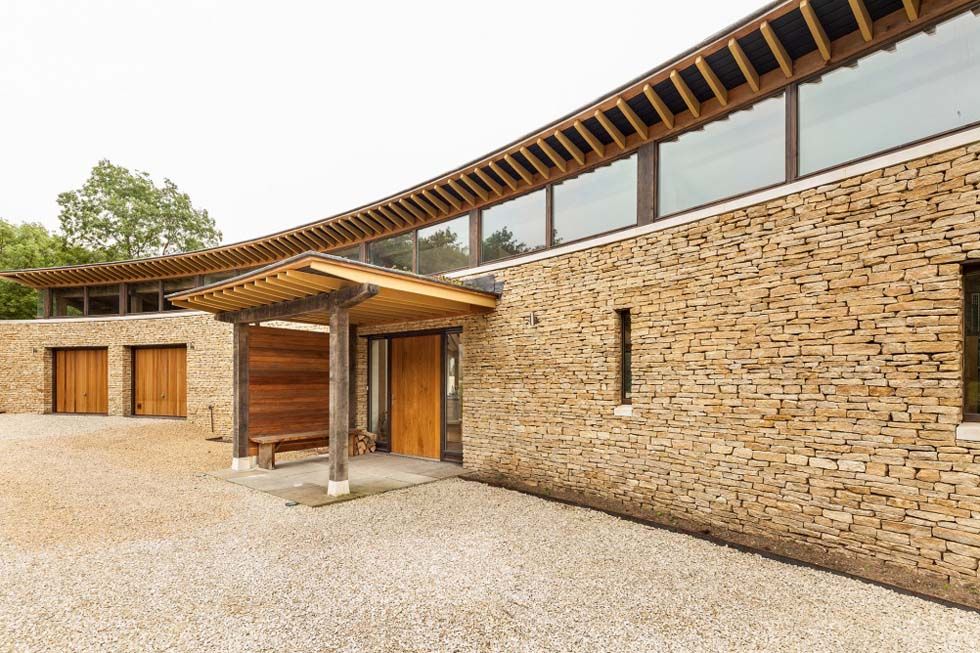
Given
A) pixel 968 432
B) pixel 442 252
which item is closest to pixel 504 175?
pixel 442 252

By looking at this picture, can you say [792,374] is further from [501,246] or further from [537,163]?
[501,246]

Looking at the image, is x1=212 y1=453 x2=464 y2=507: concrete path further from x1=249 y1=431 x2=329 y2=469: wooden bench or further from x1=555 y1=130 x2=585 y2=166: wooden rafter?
x1=555 y1=130 x2=585 y2=166: wooden rafter

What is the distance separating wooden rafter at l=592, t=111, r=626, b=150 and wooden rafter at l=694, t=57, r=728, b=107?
1223 mm

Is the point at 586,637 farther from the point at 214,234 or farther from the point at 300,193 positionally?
the point at 300,193

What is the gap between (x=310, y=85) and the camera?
1820 inches

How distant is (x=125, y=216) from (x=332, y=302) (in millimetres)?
25907

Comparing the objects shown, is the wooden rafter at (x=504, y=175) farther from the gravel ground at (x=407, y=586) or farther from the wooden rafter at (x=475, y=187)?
the gravel ground at (x=407, y=586)

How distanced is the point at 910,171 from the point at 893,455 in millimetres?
2471

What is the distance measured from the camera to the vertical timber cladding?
867 cm

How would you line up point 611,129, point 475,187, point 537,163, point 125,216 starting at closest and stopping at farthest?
1. point 611,129
2. point 537,163
3. point 475,187
4. point 125,216

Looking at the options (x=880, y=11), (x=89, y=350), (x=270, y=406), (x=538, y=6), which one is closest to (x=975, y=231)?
(x=880, y=11)

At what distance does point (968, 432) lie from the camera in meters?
3.81

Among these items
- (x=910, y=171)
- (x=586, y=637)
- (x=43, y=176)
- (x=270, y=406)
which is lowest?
(x=586, y=637)

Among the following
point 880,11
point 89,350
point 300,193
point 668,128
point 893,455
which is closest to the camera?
point 893,455
